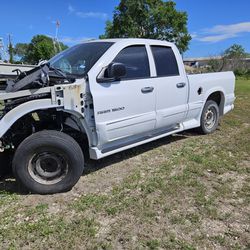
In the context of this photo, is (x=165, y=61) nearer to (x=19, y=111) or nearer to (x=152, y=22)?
(x=19, y=111)

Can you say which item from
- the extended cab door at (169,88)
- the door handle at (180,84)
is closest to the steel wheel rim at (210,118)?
the extended cab door at (169,88)

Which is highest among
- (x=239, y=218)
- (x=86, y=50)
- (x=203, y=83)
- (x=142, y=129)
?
(x=86, y=50)

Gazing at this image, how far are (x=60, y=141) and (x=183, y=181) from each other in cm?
181

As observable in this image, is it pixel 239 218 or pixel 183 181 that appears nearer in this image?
pixel 239 218

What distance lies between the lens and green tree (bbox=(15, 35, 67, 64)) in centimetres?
6593

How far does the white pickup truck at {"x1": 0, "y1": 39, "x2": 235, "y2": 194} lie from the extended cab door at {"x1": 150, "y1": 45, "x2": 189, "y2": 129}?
0.06 ft

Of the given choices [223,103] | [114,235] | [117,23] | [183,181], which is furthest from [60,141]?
[117,23]

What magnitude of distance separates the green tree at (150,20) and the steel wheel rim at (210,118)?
30643mm

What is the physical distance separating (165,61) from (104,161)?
202 centimetres

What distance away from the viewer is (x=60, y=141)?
3.90 m

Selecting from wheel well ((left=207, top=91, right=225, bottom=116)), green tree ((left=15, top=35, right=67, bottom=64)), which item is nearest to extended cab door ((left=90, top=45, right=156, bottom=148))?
wheel well ((left=207, top=91, right=225, bottom=116))

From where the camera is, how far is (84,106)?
4172mm

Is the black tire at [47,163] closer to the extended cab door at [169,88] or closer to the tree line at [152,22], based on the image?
the extended cab door at [169,88]

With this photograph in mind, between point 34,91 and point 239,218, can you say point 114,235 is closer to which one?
point 239,218
